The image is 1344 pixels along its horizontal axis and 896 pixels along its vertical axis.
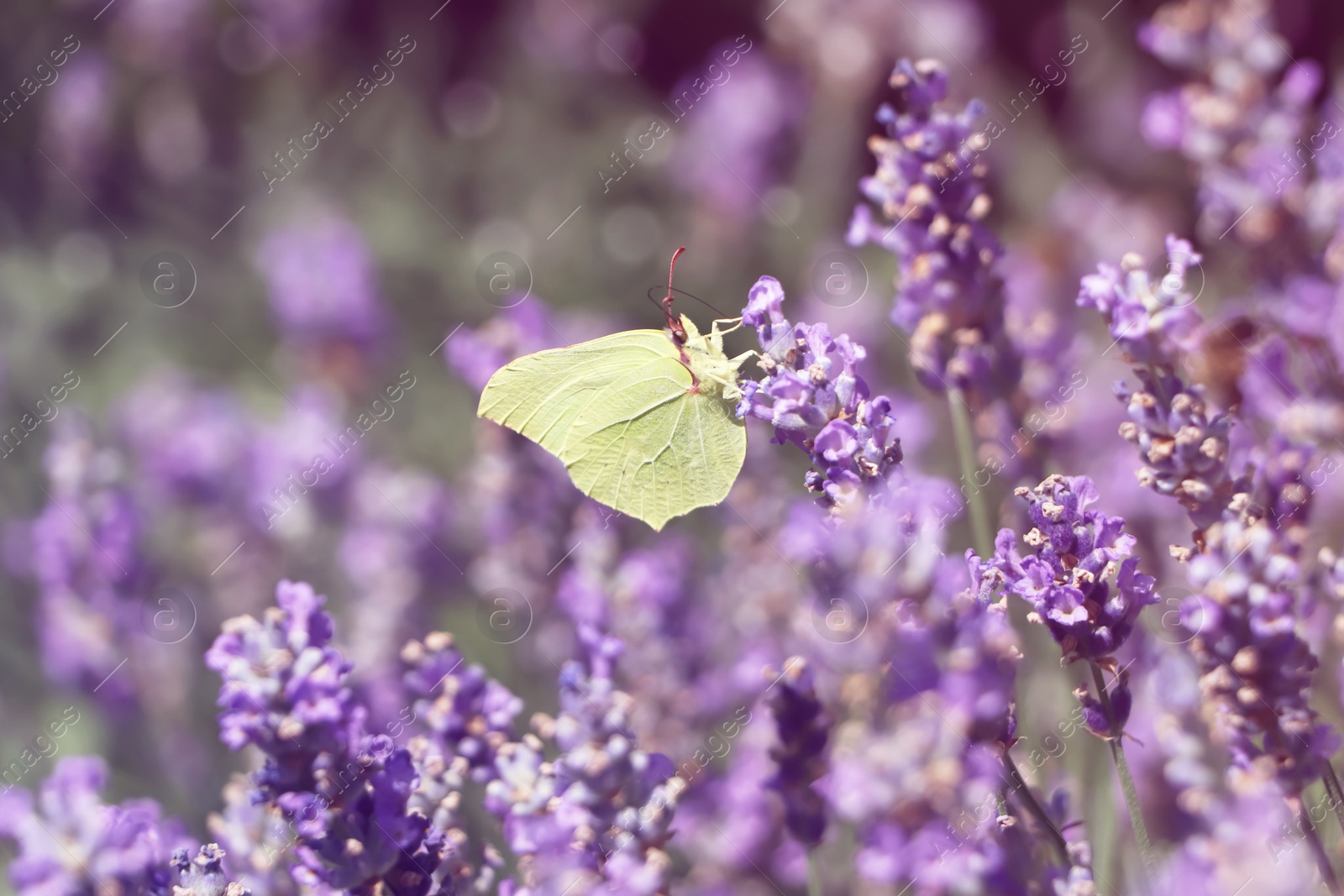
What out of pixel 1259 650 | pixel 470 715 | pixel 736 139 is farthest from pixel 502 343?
pixel 736 139

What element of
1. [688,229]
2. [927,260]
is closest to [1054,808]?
[927,260]

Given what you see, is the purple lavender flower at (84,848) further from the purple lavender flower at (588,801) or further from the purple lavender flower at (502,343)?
the purple lavender flower at (502,343)

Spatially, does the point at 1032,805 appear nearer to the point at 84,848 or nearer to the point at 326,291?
the point at 84,848

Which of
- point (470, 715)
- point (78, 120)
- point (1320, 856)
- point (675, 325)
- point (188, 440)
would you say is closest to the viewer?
point (1320, 856)

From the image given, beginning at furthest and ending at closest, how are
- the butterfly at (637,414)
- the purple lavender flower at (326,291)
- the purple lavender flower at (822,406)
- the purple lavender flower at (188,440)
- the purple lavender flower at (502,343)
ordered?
the purple lavender flower at (326,291)
the purple lavender flower at (188,440)
the purple lavender flower at (502,343)
the butterfly at (637,414)
the purple lavender flower at (822,406)

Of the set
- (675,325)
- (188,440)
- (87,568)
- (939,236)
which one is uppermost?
(188,440)

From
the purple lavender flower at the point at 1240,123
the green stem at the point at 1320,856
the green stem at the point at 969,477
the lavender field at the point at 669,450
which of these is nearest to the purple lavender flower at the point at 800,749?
the lavender field at the point at 669,450

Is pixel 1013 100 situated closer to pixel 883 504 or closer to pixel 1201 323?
pixel 1201 323
